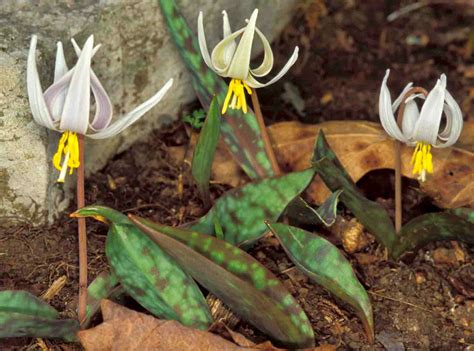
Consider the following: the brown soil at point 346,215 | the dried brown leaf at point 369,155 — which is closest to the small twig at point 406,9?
the brown soil at point 346,215

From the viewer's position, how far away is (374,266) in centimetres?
274

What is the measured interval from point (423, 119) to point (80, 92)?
0.89 meters

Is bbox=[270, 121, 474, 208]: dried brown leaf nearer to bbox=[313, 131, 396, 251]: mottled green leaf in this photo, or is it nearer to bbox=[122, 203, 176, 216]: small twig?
bbox=[313, 131, 396, 251]: mottled green leaf

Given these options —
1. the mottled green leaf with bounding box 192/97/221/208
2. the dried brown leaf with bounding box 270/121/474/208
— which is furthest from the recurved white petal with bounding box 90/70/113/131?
the dried brown leaf with bounding box 270/121/474/208

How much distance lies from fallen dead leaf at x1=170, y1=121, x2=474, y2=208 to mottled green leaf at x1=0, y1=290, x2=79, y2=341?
0.83 m

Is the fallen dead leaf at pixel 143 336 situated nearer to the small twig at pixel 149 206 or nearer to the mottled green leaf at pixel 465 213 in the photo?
the small twig at pixel 149 206

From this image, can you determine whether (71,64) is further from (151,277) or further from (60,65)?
(151,277)

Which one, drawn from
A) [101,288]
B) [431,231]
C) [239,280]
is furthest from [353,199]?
[101,288]

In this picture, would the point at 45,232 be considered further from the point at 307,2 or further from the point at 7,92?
the point at 307,2

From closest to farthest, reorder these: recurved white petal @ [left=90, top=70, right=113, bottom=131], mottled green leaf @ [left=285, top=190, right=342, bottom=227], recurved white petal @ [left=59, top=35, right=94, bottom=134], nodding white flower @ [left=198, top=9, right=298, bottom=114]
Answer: recurved white petal @ [left=59, top=35, right=94, bottom=134] < recurved white petal @ [left=90, top=70, right=113, bottom=131] < nodding white flower @ [left=198, top=9, right=298, bottom=114] < mottled green leaf @ [left=285, top=190, right=342, bottom=227]

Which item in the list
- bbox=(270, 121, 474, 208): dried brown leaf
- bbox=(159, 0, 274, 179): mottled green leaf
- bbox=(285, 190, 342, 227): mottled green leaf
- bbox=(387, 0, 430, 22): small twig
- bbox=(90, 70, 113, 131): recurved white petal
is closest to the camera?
bbox=(90, 70, 113, 131): recurved white petal

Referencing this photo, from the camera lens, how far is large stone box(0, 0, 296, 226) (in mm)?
2533

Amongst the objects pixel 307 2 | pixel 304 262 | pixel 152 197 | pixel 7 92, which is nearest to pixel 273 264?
pixel 304 262

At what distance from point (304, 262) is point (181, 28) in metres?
0.84
